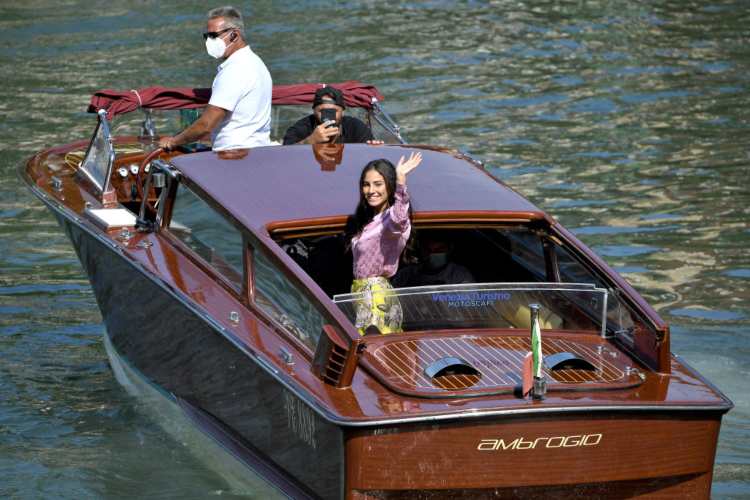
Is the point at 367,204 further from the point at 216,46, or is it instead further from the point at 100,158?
the point at 100,158

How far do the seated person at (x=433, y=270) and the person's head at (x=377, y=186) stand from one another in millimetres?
368

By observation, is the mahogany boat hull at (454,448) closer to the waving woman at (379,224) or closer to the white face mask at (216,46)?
the waving woman at (379,224)

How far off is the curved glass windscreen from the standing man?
33 cm

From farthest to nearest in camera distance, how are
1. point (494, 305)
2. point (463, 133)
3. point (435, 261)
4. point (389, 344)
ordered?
point (463, 133)
point (435, 261)
point (494, 305)
point (389, 344)

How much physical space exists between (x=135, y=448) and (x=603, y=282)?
2457mm

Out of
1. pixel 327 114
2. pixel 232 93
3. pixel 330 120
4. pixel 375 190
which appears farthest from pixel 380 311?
pixel 327 114

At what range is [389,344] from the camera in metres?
5.06

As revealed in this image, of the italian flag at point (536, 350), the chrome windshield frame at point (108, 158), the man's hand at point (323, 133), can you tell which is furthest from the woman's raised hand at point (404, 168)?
the chrome windshield frame at point (108, 158)

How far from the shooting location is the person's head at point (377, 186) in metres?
5.58

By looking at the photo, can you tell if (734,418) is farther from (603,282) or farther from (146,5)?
(146,5)

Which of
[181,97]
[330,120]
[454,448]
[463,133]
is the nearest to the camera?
[454,448]

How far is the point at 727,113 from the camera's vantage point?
45.2 feet

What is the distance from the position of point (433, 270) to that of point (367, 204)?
0.52 meters

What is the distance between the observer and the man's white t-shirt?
6.96m
